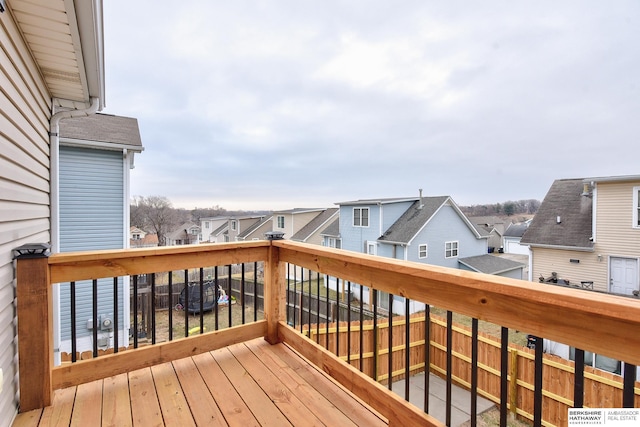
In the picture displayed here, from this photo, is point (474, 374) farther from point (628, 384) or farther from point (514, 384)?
point (514, 384)

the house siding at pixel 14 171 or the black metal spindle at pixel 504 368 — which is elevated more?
the house siding at pixel 14 171

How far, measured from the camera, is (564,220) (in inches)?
349

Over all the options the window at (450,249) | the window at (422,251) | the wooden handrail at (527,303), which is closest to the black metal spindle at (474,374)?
the wooden handrail at (527,303)

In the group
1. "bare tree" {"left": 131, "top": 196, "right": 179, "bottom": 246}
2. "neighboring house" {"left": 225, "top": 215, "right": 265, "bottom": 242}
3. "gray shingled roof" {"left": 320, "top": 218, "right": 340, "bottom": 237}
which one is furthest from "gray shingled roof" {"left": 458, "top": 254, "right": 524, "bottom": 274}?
"neighboring house" {"left": 225, "top": 215, "right": 265, "bottom": 242}

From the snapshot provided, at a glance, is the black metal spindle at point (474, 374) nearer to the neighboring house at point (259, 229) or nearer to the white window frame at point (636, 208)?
the white window frame at point (636, 208)

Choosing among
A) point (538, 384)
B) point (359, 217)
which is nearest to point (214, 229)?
point (359, 217)

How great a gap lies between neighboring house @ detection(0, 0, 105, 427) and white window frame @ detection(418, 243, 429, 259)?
11.0 metres

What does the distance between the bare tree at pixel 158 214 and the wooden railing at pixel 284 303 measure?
10271 millimetres

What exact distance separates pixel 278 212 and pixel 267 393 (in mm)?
16916

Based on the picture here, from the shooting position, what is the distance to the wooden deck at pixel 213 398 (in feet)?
5.45

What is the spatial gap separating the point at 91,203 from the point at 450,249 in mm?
12179

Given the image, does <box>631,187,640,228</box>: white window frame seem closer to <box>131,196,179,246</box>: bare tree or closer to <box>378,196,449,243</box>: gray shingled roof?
<box>378,196,449,243</box>: gray shingled roof

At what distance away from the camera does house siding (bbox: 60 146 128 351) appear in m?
5.90

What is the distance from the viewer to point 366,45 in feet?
25.5
